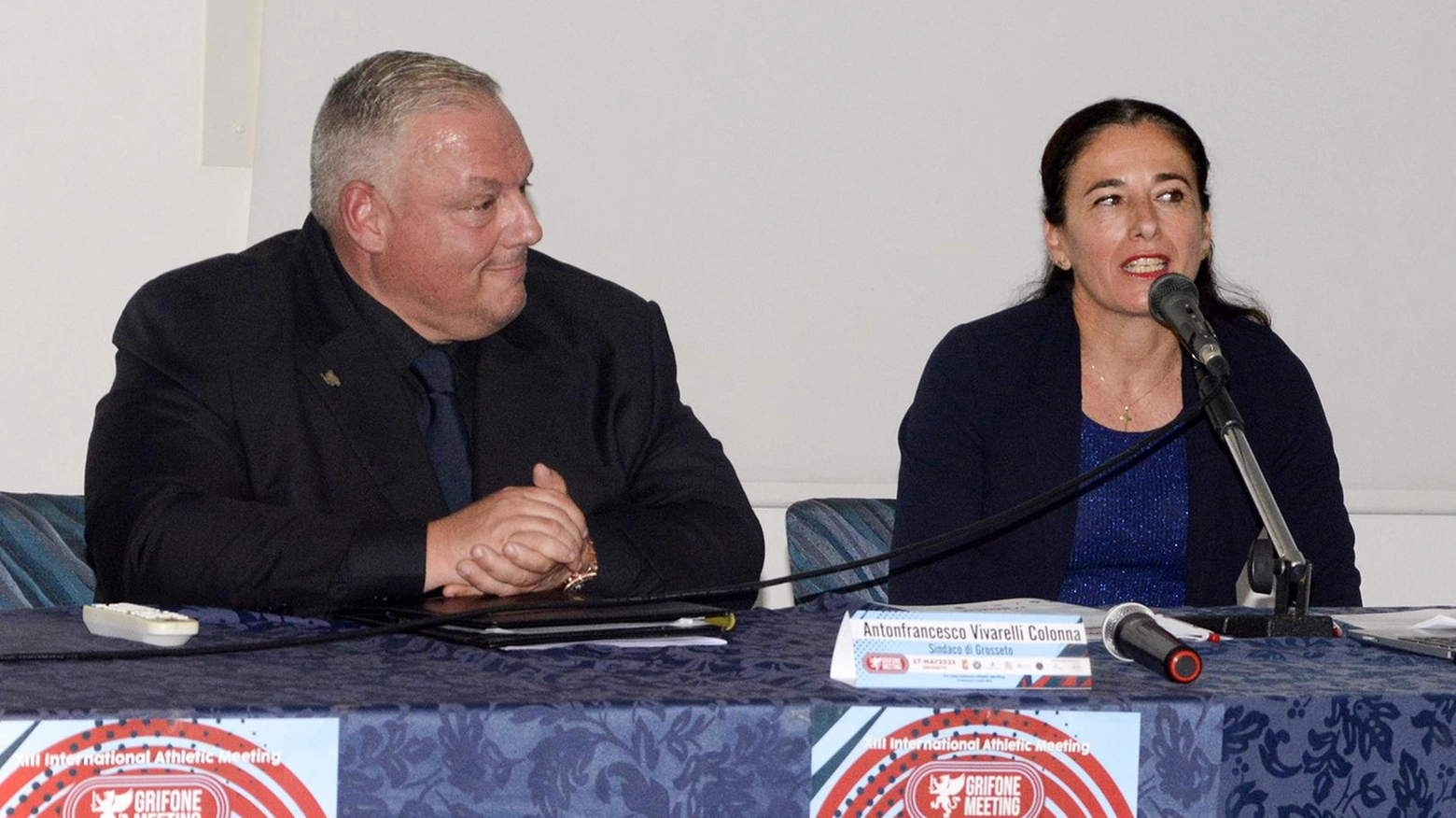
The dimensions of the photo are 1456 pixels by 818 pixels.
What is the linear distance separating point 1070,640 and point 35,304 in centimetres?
245

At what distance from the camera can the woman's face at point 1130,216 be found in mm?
2719

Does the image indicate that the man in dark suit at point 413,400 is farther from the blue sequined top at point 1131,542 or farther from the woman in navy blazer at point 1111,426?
the blue sequined top at point 1131,542

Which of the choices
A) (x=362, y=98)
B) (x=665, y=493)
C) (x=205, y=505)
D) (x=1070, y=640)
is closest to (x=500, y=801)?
(x=1070, y=640)

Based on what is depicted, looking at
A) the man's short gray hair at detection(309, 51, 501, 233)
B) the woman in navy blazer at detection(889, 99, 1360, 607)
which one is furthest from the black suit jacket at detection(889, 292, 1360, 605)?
the man's short gray hair at detection(309, 51, 501, 233)

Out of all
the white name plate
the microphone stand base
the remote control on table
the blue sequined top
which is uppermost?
the blue sequined top

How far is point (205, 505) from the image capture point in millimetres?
1839

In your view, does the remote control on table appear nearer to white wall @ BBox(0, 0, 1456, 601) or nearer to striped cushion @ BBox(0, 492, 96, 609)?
striped cushion @ BBox(0, 492, 96, 609)

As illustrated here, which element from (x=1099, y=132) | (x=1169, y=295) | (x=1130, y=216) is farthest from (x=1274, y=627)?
(x=1099, y=132)

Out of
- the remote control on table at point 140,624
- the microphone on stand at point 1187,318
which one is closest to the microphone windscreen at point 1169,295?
the microphone on stand at point 1187,318

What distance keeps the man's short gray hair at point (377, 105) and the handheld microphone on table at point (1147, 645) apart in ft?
3.85

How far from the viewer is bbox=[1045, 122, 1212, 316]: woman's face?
2.72 metres

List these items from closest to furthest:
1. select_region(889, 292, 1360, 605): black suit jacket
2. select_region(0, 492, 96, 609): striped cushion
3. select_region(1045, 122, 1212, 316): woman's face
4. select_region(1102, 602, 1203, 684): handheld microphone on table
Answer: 1. select_region(1102, 602, 1203, 684): handheld microphone on table
2. select_region(0, 492, 96, 609): striped cushion
3. select_region(889, 292, 1360, 605): black suit jacket
4. select_region(1045, 122, 1212, 316): woman's face

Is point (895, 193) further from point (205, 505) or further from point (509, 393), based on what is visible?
point (205, 505)

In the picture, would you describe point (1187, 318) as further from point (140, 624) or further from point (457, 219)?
point (140, 624)
